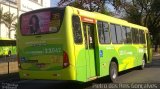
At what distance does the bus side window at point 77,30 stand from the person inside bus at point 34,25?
1367 mm

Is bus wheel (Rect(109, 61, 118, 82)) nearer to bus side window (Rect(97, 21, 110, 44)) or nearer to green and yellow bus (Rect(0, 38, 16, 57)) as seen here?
bus side window (Rect(97, 21, 110, 44))

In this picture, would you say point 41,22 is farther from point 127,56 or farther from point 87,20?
point 127,56

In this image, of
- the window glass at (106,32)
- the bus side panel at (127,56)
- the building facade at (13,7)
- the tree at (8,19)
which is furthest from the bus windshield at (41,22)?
the tree at (8,19)

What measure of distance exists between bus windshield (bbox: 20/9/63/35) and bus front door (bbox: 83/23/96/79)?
1.25 m

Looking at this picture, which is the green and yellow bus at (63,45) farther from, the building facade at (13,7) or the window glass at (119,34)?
the building facade at (13,7)

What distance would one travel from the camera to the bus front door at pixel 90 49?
1372cm

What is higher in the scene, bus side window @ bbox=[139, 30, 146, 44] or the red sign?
the red sign

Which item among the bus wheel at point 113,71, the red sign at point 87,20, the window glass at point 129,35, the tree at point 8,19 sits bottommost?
the bus wheel at point 113,71

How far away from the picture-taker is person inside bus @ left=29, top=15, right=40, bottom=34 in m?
13.4

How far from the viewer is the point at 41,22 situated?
13297 mm

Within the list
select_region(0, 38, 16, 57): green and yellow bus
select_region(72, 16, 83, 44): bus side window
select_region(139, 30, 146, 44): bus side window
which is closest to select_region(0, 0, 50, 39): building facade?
select_region(0, 38, 16, 57): green and yellow bus

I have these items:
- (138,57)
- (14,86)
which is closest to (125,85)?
(14,86)

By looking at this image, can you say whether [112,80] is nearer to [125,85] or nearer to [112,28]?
[125,85]

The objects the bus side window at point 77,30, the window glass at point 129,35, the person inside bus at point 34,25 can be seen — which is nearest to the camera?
the bus side window at point 77,30
